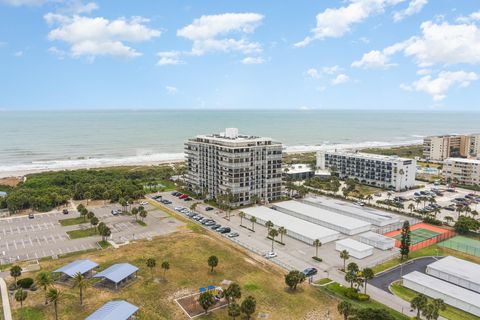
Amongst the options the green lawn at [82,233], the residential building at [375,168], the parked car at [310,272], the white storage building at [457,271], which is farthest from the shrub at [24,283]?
the residential building at [375,168]

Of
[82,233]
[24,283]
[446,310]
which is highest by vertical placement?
[24,283]

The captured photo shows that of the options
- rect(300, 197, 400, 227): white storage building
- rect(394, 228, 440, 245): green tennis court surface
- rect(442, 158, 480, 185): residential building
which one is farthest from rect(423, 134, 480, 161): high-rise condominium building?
rect(394, 228, 440, 245): green tennis court surface

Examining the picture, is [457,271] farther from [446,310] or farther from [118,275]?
[118,275]

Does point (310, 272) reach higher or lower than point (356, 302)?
higher

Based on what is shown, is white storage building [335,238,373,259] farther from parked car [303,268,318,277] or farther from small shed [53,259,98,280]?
small shed [53,259,98,280]

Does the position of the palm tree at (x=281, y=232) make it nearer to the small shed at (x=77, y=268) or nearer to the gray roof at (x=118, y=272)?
the gray roof at (x=118, y=272)

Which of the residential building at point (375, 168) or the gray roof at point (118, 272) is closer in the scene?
the gray roof at point (118, 272)

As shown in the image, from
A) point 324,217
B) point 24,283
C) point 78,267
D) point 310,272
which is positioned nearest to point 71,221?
point 78,267

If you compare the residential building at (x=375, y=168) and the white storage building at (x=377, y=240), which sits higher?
the residential building at (x=375, y=168)
